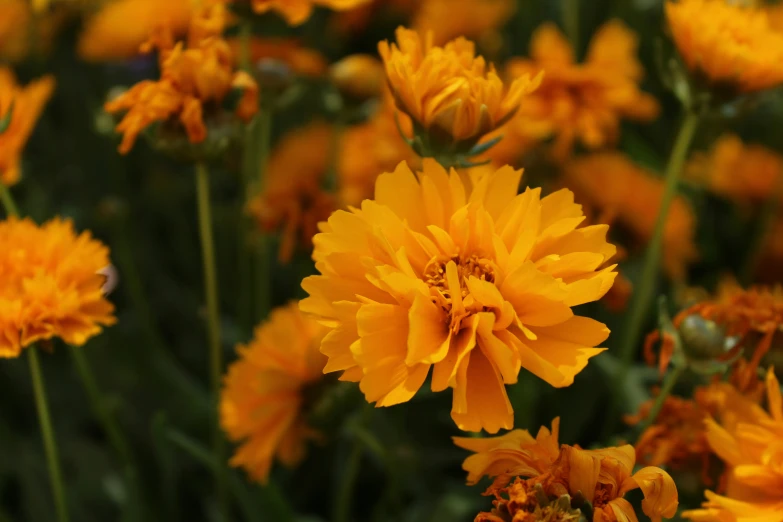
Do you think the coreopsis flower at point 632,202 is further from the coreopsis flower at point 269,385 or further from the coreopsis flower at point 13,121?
the coreopsis flower at point 13,121

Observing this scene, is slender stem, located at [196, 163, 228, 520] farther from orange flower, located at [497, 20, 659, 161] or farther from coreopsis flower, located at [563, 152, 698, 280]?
coreopsis flower, located at [563, 152, 698, 280]

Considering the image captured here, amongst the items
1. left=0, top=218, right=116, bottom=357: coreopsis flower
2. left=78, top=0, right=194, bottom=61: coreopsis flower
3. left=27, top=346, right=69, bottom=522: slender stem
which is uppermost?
left=78, top=0, right=194, bottom=61: coreopsis flower

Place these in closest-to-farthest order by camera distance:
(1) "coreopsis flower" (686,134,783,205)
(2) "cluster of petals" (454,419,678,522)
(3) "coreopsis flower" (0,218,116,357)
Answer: (2) "cluster of petals" (454,419,678,522)
(3) "coreopsis flower" (0,218,116,357)
(1) "coreopsis flower" (686,134,783,205)

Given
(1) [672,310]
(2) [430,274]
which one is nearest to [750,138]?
(1) [672,310]

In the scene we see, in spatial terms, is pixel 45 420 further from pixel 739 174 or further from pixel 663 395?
pixel 739 174

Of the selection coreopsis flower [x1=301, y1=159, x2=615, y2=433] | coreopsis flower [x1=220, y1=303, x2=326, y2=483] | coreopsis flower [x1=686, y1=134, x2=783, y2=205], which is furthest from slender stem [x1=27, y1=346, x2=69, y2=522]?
coreopsis flower [x1=686, y1=134, x2=783, y2=205]

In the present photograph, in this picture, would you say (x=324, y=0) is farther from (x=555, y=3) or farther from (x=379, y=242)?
(x=555, y=3)

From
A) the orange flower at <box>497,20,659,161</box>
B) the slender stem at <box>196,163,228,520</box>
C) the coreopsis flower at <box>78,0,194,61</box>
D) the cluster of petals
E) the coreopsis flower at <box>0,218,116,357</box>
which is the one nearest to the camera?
the cluster of petals

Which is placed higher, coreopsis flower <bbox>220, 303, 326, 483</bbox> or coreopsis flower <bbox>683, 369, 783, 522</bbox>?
coreopsis flower <bbox>220, 303, 326, 483</bbox>
